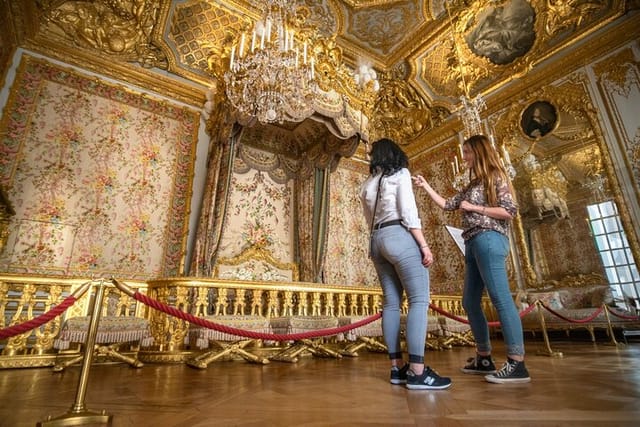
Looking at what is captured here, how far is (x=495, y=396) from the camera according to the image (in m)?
1.26

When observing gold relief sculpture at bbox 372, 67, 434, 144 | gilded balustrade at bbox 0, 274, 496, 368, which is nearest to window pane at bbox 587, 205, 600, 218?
gold relief sculpture at bbox 372, 67, 434, 144

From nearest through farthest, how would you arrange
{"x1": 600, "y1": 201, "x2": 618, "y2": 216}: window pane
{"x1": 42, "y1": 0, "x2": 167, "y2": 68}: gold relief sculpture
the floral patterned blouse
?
the floral patterned blouse, {"x1": 42, "y1": 0, "x2": 167, "y2": 68}: gold relief sculpture, {"x1": 600, "y1": 201, "x2": 618, "y2": 216}: window pane

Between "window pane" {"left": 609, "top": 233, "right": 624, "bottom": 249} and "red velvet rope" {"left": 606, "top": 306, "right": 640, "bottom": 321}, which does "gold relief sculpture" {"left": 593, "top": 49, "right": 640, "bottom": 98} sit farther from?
"red velvet rope" {"left": 606, "top": 306, "right": 640, "bottom": 321}

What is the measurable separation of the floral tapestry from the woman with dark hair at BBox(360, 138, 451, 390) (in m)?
4.01

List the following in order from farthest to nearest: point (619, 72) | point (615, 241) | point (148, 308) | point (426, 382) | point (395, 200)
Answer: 1. point (619, 72)
2. point (615, 241)
3. point (148, 308)
4. point (395, 200)
5. point (426, 382)

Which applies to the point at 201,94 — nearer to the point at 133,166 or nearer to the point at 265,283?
the point at 133,166

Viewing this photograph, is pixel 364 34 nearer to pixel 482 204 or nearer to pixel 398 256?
pixel 482 204

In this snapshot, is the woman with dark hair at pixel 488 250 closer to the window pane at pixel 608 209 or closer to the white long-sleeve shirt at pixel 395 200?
the white long-sleeve shirt at pixel 395 200

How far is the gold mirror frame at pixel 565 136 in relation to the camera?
4590mm

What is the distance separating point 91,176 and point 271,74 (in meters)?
3.07

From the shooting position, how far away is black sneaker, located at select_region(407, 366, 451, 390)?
1428mm

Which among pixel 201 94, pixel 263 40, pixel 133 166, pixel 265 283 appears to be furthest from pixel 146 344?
pixel 201 94

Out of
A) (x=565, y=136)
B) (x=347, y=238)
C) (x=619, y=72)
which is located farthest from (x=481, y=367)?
(x=619, y=72)

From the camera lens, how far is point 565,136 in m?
5.33
